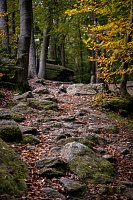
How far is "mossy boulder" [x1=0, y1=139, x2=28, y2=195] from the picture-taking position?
4871 millimetres

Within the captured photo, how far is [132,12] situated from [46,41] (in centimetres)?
1170

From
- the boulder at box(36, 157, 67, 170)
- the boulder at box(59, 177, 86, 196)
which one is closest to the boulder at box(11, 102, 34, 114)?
the boulder at box(36, 157, 67, 170)

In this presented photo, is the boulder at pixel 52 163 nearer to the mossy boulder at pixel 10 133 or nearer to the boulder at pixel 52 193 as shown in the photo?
the boulder at pixel 52 193

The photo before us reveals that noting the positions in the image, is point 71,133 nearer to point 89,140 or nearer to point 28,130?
point 89,140

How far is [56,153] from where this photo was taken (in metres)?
7.21

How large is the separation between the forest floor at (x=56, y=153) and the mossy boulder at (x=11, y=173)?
144 mm

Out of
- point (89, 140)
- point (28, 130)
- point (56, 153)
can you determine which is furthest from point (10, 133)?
point (89, 140)

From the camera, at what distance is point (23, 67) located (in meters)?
13.1

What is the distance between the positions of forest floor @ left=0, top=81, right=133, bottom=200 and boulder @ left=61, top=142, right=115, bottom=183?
7.3 inches

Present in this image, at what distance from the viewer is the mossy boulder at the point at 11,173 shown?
4871 millimetres

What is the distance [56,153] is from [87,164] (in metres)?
0.96

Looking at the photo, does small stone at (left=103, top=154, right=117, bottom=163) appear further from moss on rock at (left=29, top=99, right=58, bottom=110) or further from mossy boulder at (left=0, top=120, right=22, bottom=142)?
moss on rock at (left=29, top=99, right=58, bottom=110)

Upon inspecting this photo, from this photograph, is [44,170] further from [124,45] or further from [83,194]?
[124,45]

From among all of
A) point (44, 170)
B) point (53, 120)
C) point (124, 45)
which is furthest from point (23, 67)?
point (44, 170)
